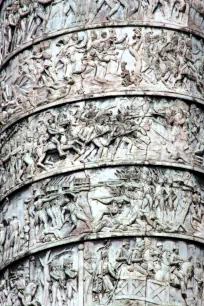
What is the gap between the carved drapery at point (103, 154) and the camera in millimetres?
22609

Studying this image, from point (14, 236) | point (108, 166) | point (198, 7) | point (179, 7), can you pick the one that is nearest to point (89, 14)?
point (179, 7)

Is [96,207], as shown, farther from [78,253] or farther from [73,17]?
[73,17]

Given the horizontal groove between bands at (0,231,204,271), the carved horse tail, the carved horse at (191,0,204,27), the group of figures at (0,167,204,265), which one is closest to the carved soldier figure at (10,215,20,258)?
the group of figures at (0,167,204,265)

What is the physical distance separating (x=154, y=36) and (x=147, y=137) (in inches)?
44.4

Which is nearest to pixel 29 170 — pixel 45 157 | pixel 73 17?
pixel 45 157

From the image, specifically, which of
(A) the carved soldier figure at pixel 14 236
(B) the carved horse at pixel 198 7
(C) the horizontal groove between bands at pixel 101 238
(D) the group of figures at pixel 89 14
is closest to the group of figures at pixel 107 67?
(D) the group of figures at pixel 89 14

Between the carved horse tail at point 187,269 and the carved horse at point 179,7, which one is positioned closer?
the carved horse tail at point 187,269

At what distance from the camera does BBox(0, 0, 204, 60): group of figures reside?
2370 centimetres

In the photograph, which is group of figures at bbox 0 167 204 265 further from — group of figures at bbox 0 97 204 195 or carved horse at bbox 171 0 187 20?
carved horse at bbox 171 0 187 20

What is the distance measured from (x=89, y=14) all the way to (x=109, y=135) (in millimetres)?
1363

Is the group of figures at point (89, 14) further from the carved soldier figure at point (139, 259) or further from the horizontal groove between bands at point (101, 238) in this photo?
the carved soldier figure at point (139, 259)

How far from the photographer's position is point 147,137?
2309 cm

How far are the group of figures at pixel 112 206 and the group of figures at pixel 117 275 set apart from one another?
15cm

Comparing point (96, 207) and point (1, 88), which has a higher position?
point (1, 88)
